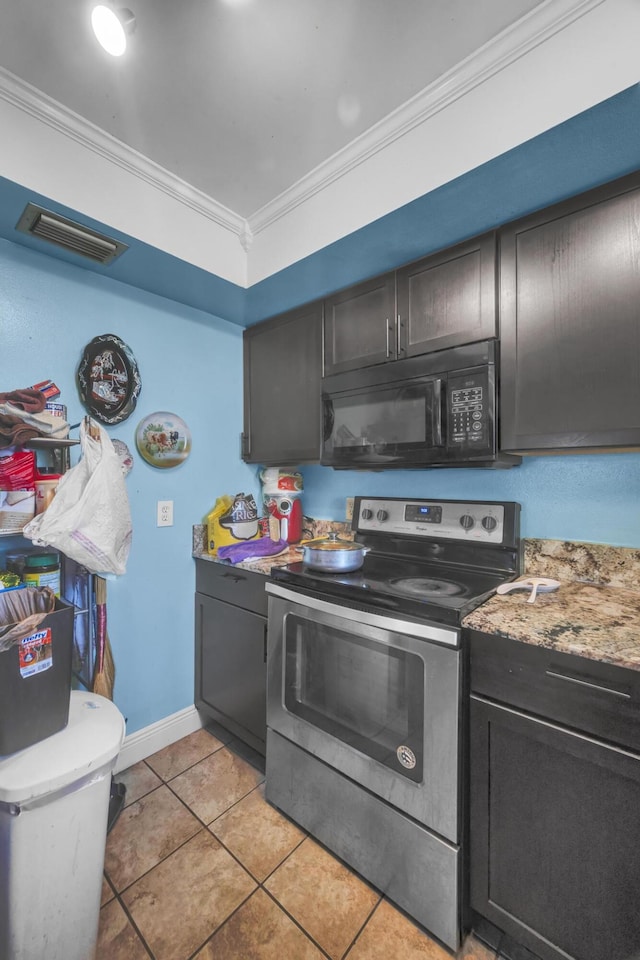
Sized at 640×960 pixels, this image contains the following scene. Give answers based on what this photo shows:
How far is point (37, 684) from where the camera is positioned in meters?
1.09

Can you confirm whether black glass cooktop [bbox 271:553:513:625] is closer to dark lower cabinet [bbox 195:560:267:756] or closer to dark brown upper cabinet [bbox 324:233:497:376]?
dark lower cabinet [bbox 195:560:267:756]

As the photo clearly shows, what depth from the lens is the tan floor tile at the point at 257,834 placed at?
1.39 meters

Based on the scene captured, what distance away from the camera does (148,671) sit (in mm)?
1959

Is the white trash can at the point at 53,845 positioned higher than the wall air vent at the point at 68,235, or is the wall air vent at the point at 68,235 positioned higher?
the wall air vent at the point at 68,235

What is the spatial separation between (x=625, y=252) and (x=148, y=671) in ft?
8.10

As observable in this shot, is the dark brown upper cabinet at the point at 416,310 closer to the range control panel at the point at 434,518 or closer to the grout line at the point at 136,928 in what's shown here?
the range control panel at the point at 434,518

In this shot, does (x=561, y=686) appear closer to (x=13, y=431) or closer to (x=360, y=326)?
(x=360, y=326)

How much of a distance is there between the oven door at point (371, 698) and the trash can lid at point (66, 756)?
596 millimetres

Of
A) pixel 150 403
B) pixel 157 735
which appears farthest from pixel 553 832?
pixel 150 403

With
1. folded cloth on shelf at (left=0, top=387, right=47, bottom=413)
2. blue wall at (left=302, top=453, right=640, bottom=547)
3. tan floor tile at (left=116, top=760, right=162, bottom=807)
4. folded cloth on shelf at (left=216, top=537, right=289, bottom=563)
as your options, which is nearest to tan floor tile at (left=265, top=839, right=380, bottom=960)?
tan floor tile at (left=116, top=760, right=162, bottom=807)

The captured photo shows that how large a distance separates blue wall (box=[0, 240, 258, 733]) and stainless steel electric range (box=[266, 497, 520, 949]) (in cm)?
71

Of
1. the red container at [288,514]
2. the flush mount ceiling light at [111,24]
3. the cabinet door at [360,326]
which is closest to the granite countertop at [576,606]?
the red container at [288,514]

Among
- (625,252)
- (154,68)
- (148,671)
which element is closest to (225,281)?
(154,68)

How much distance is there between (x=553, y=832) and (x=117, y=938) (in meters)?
1.24
